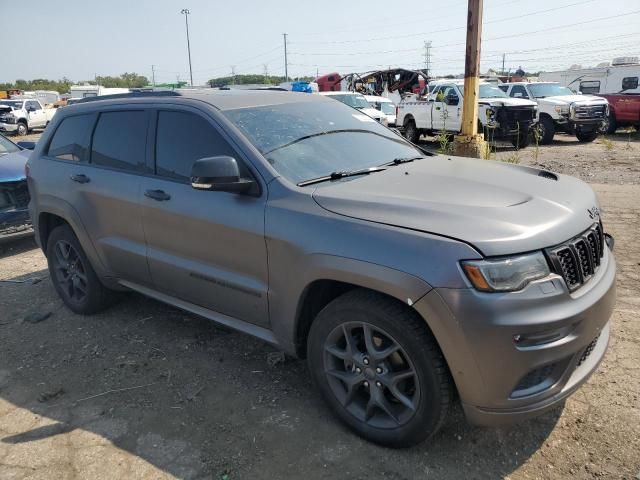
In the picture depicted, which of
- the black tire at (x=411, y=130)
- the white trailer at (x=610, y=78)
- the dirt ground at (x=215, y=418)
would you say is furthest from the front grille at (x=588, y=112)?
the dirt ground at (x=215, y=418)

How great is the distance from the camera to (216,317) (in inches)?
131

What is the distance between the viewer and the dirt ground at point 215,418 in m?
2.60

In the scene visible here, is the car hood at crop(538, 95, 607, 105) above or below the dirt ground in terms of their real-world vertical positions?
above

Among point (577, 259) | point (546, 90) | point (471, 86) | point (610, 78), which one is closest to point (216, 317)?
point (577, 259)

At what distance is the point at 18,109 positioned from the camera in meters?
26.5

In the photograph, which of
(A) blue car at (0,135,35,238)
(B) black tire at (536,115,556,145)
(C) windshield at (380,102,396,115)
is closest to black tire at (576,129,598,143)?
(B) black tire at (536,115,556,145)

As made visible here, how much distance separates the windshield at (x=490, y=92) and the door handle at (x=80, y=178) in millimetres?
13767

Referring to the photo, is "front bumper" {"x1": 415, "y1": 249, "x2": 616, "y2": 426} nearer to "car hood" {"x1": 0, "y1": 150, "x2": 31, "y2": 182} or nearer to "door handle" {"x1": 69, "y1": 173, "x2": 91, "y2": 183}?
"door handle" {"x1": 69, "y1": 173, "x2": 91, "y2": 183}

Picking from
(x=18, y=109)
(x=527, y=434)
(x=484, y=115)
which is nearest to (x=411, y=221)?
(x=527, y=434)

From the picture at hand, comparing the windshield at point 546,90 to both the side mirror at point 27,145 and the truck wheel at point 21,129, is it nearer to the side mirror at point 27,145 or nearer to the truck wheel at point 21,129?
the side mirror at point 27,145

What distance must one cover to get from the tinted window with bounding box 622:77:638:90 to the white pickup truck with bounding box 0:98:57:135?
26.8m

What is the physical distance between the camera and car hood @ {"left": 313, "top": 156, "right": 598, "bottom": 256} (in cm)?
229

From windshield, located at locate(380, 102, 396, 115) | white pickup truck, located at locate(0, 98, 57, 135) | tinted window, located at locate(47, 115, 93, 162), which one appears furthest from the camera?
white pickup truck, located at locate(0, 98, 57, 135)

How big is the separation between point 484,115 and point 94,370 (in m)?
12.9
